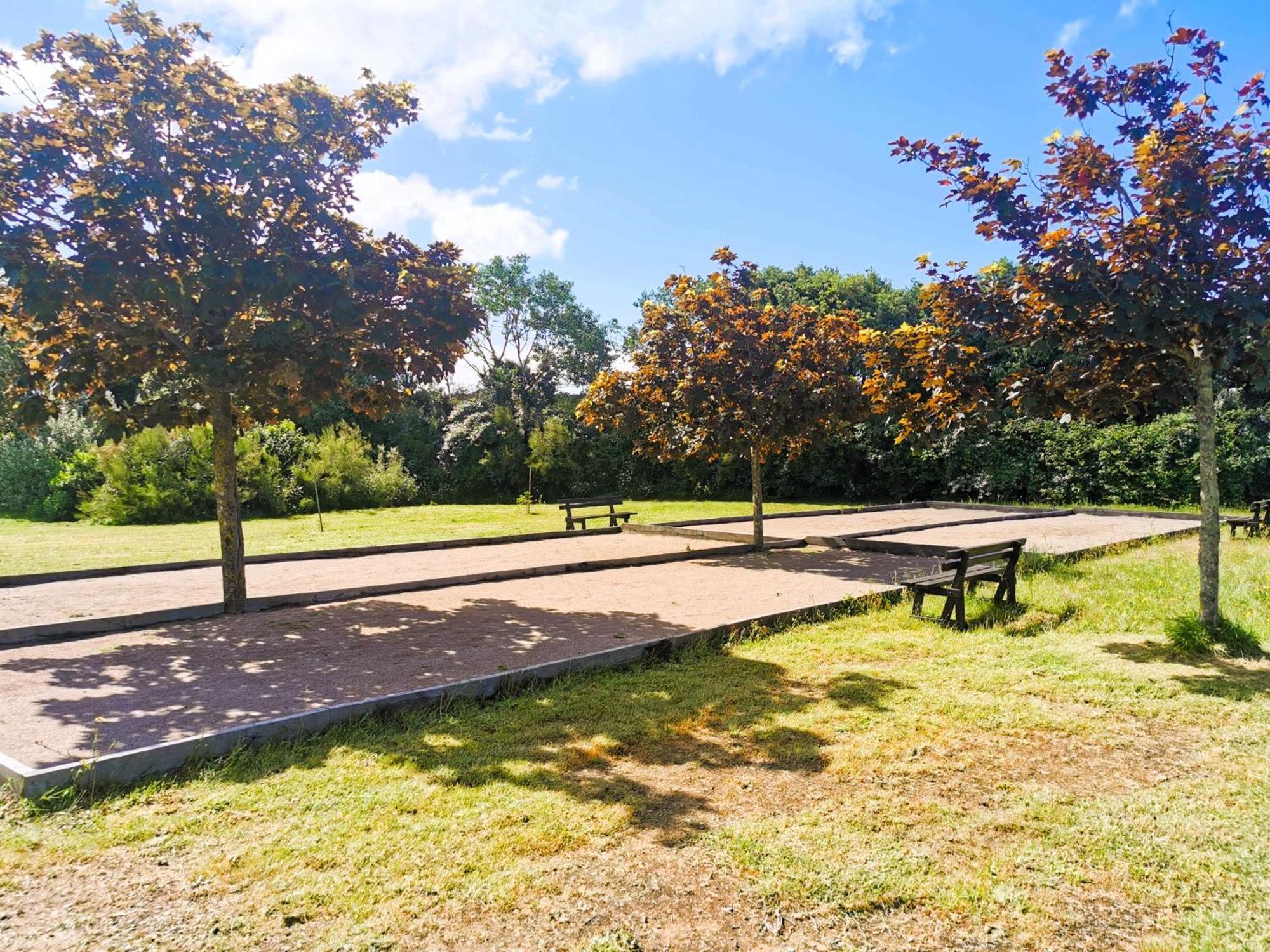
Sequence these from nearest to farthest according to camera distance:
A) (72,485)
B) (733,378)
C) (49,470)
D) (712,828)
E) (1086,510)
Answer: (712,828)
(733,378)
(1086,510)
(72,485)
(49,470)

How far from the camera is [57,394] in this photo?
827 cm

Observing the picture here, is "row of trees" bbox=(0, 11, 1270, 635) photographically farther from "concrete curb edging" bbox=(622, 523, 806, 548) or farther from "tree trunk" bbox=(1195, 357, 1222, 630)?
"concrete curb edging" bbox=(622, 523, 806, 548)

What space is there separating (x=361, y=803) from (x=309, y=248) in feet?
19.8

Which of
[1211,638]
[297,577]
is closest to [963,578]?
[1211,638]

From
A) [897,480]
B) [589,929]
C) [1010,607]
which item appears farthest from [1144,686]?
[897,480]

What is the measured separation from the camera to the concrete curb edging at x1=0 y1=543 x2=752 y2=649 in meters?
7.34

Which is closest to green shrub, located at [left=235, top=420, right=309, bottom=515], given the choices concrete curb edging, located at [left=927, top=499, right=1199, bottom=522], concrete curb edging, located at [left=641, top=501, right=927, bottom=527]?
concrete curb edging, located at [left=641, top=501, right=927, bottom=527]

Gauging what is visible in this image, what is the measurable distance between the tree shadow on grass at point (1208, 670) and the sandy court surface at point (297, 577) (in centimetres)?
741

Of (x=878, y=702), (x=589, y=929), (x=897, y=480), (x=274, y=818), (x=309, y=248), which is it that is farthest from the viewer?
(x=897, y=480)

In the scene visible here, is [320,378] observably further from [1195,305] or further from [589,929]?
[1195,305]

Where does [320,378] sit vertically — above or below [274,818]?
above

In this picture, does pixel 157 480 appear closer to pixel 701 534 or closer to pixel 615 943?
pixel 701 534

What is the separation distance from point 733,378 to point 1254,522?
10.2 meters

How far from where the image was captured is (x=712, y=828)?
3561mm
